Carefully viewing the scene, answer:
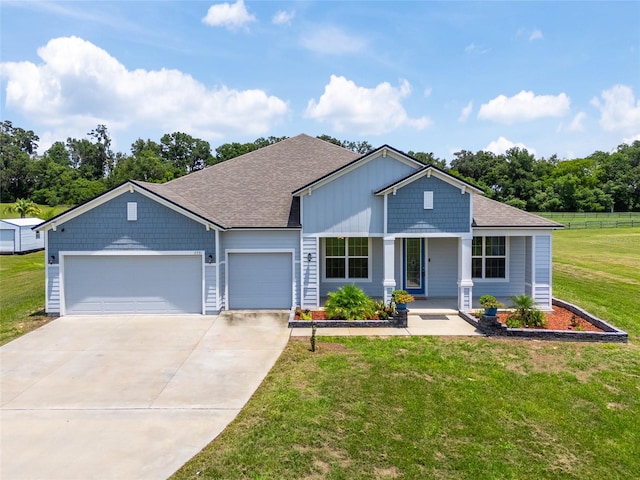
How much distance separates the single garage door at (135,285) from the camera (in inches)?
527

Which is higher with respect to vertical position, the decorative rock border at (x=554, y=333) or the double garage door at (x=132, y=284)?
the double garage door at (x=132, y=284)

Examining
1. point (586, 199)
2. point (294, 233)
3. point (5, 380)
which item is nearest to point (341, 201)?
point (294, 233)

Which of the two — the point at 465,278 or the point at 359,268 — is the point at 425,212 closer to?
the point at 465,278

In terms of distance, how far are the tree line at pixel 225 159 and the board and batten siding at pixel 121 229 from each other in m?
50.1

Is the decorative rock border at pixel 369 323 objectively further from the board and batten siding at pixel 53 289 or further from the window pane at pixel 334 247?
the board and batten siding at pixel 53 289

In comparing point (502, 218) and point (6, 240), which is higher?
point (502, 218)

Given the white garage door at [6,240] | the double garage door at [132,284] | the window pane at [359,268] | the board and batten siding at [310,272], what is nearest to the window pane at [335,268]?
the window pane at [359,268]

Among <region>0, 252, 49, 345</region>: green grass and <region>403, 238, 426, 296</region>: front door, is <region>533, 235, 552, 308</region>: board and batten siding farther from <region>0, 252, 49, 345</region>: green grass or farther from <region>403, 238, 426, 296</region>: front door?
<region>0, 252, 49, 345</region>: green grass

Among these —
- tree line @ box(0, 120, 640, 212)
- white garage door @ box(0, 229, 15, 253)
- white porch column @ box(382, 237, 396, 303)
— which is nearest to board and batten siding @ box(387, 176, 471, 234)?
white porch column @ box(382, 237, 396, 303)

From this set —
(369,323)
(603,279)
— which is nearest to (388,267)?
(369,323)

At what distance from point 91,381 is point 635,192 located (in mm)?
89560

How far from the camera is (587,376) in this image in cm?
834

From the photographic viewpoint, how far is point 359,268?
15.5 meters

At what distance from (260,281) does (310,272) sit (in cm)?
185
